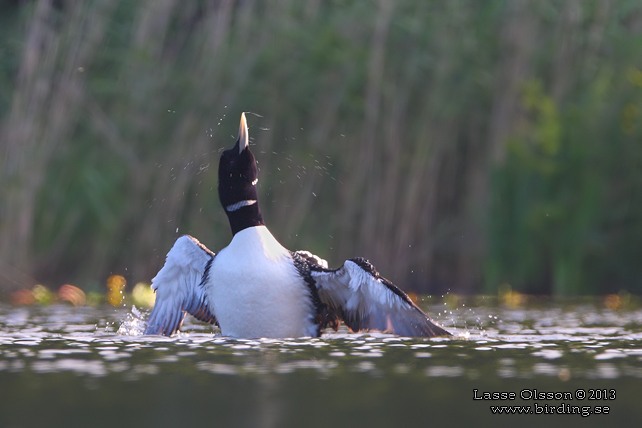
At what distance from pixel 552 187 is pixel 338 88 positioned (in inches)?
68.7

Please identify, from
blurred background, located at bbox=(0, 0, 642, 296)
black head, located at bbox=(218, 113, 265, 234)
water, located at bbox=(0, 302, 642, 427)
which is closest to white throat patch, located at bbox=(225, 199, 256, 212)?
black head, located at bbox=(218, 113, 265, 234)

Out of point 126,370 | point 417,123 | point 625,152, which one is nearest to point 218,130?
point 417,123

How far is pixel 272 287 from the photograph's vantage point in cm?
573

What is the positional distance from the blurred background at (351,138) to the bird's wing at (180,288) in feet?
7.01

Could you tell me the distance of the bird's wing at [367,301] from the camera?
18.0ft

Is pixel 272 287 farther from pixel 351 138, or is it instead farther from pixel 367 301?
pixel 351 138

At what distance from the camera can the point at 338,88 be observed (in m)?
8.57

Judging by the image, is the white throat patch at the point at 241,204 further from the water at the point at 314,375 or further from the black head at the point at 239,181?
the water at the point at 314,375

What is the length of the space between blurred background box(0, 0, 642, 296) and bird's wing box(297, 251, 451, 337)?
2512 millimetres

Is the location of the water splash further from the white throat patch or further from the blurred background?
the blurred background

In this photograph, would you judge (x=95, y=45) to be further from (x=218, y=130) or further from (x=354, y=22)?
(x=354, y=22)

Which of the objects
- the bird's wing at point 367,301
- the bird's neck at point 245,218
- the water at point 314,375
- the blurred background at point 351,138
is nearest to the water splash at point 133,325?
the water at point 314,375

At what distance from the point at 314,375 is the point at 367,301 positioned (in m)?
1.32

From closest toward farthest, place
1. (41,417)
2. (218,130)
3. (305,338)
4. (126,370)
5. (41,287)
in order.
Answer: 1. (41,417)
2. (126,370)
3. (305,338)
4. (41,287)
5. (218,130)
